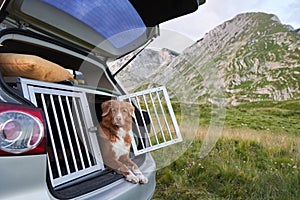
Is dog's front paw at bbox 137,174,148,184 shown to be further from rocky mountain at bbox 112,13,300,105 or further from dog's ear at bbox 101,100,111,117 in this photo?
rocky mountain at bbox 112,13,300,105

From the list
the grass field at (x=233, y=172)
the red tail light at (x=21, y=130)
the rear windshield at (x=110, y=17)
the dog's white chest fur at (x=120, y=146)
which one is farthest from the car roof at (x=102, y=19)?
the grass field at (x=233, y=172)

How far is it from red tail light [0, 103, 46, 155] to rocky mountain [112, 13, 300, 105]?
140cm

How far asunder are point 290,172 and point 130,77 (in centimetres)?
201

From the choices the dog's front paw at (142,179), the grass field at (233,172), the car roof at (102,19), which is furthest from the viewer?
the grass field at (233,172)

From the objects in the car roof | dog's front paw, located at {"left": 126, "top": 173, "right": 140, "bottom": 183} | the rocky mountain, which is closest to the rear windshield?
the car roof

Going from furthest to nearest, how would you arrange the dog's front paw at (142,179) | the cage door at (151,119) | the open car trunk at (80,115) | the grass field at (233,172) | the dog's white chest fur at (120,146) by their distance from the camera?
1. the grass field at (233,172)
2. the cage door at (151,119)
3. the dog's white chest fur at (120,146)
4. the dog's front paw at (142,179)
5. the open car trunk at (80,115)

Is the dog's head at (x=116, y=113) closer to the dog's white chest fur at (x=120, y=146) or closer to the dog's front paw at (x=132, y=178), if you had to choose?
the dog's white chest fur at (x=120, y=146)

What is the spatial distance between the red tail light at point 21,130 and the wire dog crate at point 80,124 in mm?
291

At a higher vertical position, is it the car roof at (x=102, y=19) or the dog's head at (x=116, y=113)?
the car roof at (x=102, y=19)

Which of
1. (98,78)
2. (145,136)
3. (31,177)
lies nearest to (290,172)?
(145,136)

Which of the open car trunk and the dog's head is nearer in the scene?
the open car trunk

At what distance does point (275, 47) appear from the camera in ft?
71.3

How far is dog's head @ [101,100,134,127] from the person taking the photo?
1623 millimetres

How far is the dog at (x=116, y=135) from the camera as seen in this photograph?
5.20 ft
